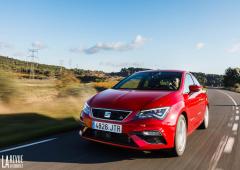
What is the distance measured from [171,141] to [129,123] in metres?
0.85

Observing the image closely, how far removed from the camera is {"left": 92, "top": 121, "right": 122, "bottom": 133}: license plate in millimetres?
5684

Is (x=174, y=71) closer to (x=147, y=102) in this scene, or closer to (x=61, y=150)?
(x=147, y=102)

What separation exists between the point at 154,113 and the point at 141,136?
0.45 meters

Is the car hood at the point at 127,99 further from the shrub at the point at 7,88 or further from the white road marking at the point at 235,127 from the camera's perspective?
the shrub at the point at 7,88

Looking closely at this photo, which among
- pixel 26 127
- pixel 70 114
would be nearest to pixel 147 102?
pixel 26 127

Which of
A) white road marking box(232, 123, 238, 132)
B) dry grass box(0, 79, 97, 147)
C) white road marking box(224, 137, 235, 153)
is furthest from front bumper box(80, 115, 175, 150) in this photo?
white road marking box(232, 123, 238, 132)

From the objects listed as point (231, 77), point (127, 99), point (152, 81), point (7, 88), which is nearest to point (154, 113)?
point (127, 99)

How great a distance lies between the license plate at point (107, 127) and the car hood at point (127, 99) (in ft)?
1.02

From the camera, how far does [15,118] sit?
9.85m

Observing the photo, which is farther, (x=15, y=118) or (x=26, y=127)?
(x=15, y=118)

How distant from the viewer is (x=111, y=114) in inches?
229

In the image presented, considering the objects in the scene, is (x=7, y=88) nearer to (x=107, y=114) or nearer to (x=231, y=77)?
(x=107, y=114)

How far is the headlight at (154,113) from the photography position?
5711 millimetres

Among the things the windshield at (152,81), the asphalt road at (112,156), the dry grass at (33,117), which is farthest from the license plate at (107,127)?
the dry grass at (33,117)
